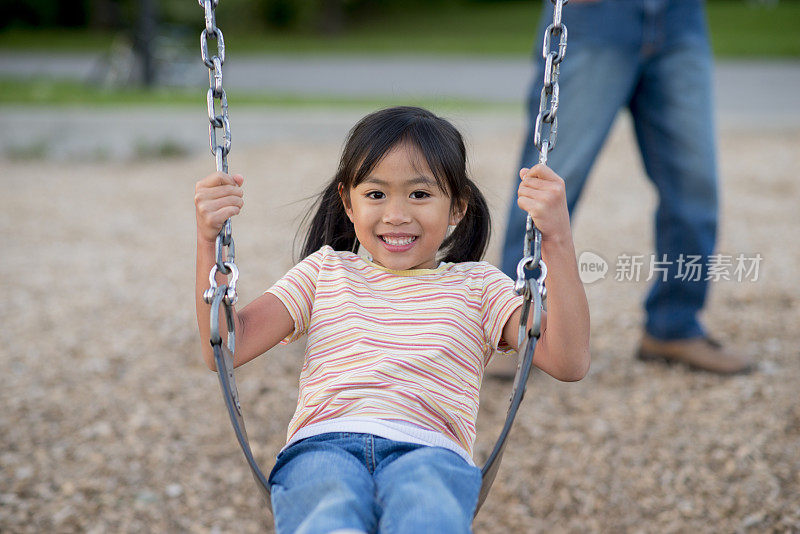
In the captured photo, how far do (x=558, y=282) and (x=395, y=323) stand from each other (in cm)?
33

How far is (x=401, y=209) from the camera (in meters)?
1.70

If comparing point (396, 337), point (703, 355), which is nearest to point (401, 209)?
point (396, 337)

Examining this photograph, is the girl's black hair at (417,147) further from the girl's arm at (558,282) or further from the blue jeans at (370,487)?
the blue jeans at (370,487)

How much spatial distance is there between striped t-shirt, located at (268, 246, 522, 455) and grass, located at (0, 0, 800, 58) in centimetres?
1369

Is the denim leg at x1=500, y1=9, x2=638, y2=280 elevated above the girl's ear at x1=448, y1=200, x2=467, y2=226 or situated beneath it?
elevated above

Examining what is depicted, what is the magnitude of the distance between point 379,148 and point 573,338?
544 millimetres

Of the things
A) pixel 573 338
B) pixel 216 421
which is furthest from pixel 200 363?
pixel 573 338

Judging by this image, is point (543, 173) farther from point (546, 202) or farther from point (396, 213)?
point (396, 213)

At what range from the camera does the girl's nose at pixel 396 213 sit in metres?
1.69

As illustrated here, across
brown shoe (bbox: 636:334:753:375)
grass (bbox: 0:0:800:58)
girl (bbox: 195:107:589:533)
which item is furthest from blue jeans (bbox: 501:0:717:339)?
grass (bbox: 0:0:800:58)

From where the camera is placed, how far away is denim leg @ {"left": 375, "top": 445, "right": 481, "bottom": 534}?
1.35 meters

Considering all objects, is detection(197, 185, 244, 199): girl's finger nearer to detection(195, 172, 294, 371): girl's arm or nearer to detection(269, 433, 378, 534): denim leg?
detection(195, 172, 294, 371): girl's arm

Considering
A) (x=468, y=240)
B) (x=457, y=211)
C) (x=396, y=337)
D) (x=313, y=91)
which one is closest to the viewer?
(x=396, y=337)

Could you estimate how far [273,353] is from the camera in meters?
3.36
